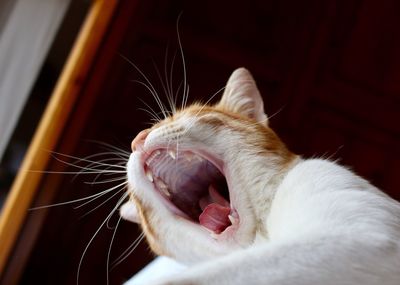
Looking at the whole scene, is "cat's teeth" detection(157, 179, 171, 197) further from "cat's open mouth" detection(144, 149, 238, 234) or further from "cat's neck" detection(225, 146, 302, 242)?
"cat's neck" detection(225, 146, 302, 242)

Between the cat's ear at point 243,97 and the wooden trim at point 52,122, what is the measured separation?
0.68 metres

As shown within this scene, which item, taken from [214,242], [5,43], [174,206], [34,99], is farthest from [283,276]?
[34,99]

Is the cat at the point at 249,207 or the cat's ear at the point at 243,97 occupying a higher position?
the cat's ear at the point at 243,97

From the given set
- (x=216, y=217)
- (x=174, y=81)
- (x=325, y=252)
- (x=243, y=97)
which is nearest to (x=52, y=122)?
(x=174, y=81)

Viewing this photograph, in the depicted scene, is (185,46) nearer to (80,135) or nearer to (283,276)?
(80,135)

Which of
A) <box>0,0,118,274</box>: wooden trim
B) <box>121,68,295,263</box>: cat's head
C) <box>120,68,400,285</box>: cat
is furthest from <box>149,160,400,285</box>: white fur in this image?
<box>0,0,118,274</box>: wooden trim

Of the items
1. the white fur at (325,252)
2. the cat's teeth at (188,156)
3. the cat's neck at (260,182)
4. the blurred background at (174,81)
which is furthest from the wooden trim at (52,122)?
the white fur at (325,252)

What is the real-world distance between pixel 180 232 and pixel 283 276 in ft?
1.09

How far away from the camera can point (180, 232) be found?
0.84 m

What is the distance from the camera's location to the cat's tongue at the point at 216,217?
2.69ft

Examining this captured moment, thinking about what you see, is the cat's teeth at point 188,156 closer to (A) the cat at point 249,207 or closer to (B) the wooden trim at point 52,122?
(A) the cat at point 249,207

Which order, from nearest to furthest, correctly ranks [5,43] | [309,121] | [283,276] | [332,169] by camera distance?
[283,276] < [332,169] < [5,43] < [309,121]

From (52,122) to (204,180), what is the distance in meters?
0.80

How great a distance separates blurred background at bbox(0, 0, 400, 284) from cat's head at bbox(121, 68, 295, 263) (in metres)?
0.70
